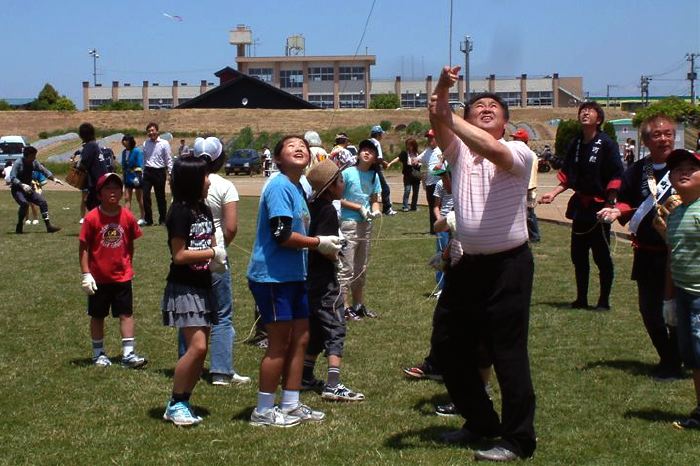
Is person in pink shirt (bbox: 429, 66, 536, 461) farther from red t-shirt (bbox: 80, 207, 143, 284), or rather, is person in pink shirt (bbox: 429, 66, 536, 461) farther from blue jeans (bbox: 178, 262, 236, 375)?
red t-shirt (bbox: 80, 207, 143, 284)

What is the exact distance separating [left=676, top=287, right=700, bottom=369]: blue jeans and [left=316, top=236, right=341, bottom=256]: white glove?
86.4 inches

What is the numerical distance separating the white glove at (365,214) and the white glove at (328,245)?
3205mm

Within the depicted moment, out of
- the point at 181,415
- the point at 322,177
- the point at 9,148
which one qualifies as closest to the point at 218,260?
the point at 181,415

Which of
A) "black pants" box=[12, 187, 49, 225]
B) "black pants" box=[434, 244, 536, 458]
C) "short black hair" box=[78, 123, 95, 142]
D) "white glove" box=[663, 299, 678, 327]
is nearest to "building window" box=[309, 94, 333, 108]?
"black pants" box=[12, 187, 49, 225]

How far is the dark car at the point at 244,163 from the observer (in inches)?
1900

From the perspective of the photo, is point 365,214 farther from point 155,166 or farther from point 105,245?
point 155,166

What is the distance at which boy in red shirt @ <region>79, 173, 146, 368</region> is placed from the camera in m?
7.72

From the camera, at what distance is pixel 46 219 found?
61.7 ft

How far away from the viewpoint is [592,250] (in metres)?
10.0

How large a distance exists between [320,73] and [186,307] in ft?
370

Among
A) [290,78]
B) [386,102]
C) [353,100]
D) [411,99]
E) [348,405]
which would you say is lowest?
[348,405]

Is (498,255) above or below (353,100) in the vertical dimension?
below

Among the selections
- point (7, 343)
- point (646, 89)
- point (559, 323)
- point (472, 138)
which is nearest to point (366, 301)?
point (559, 323)

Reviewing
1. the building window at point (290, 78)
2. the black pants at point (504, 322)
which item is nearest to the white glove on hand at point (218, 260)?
the black pants at point (504, 322)
